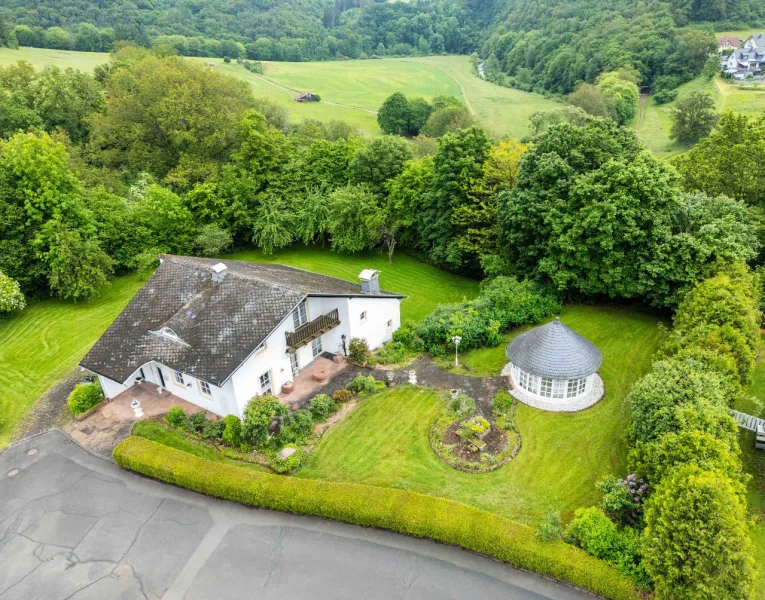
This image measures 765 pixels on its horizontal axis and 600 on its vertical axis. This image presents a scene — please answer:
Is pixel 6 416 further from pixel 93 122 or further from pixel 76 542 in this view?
pixel 93 122

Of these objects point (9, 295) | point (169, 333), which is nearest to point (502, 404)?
point (169, 333)

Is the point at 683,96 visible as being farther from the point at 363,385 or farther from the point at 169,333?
the point at 169,333

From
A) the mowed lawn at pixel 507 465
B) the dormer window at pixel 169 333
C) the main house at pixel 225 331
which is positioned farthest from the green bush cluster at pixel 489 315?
the dormer window at pixel 169 333

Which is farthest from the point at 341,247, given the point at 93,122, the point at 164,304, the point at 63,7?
the point at 63,7

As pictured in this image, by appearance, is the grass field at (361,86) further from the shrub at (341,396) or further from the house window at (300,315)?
the shrub at (341,396)

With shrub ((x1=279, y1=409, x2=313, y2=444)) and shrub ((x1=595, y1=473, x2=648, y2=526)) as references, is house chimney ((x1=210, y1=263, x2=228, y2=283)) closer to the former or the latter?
shrub ((x1=279, y1=409, x2=313, y2=444))
